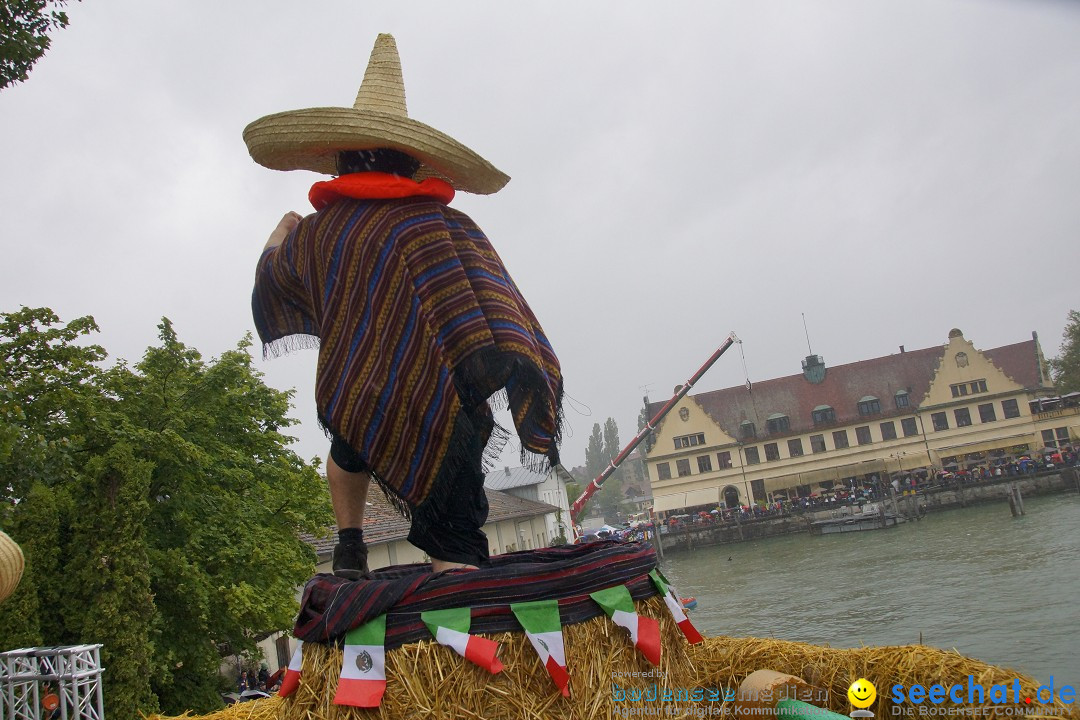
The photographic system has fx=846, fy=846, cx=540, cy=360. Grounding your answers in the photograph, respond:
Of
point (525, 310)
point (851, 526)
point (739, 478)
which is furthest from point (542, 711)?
point (739, 478)

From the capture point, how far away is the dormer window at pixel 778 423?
57500 mm

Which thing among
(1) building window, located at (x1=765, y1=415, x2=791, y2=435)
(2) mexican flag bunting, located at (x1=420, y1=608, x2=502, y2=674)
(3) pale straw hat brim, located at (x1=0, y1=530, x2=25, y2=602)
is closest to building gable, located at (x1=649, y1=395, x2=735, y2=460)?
(1) building window, located at (x1=765, y1=415, x2=791, y2=435)

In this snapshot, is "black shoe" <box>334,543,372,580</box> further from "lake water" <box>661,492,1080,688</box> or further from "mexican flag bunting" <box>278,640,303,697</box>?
"lake water" <box>661,492,1080,688</box>

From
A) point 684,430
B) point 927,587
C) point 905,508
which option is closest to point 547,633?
point 927,587

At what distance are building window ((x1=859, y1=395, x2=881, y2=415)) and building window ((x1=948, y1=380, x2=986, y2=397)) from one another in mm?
4563

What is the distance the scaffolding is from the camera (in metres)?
8.42

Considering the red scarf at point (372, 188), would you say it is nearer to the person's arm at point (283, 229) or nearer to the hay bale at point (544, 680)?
the person's arm at point (283, 229)

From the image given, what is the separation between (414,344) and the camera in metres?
2.06

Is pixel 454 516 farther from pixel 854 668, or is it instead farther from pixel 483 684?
pixel 854 668

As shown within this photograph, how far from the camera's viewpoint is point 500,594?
6.29 feet

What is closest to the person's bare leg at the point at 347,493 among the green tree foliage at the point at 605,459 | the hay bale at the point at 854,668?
the hay bale at the point at 854,668

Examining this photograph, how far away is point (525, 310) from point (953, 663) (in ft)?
4.89

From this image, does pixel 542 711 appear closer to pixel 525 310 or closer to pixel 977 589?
pixel 525 310

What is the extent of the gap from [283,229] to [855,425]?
58.3 meters
